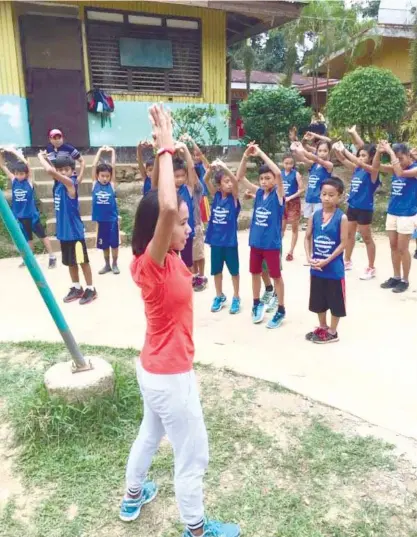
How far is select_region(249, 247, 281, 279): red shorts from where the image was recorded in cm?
429

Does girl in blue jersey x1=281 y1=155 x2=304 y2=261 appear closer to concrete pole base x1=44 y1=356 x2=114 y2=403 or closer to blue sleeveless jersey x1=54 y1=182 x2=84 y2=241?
blue sleeveless jersey x1=54 y1=182 x2=84 y2=241

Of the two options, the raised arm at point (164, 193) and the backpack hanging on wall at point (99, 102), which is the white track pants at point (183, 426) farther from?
the backpack hanging on wall at point (99, 102)

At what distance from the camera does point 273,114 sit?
10234 mm

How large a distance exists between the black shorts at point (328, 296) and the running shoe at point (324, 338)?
194mm

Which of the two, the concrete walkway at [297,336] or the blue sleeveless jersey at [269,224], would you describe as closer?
the concrete walkway at [297,336]

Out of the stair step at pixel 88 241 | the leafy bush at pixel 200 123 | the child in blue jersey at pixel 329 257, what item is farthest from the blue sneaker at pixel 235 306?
the leafy bush at pixel 200 123

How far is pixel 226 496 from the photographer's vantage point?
2311mm

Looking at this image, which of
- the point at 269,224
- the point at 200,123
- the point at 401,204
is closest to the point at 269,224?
the point at 269,224

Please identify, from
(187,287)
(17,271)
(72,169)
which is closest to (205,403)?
(187,287)

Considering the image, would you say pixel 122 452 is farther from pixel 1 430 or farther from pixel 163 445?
pixel 1 430

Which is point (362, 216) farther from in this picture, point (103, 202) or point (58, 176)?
point (58, 176)

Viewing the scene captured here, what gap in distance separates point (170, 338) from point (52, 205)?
22.4 feet

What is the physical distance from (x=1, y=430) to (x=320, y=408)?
6.20ft

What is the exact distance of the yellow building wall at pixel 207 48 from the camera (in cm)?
978
